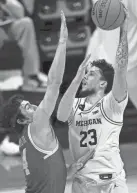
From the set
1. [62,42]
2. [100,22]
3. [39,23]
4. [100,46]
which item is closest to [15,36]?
[39,23]

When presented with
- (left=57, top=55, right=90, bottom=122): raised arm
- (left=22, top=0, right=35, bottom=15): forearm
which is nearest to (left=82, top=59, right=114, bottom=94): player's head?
(left=57, top=55, right=90, bottom=122): raised arm

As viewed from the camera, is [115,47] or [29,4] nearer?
[115,47]

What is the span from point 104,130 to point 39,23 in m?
4.79

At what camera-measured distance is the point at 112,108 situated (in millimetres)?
4473

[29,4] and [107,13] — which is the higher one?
[107,13]

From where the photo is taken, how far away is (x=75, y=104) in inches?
182

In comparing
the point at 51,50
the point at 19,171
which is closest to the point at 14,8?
the point at 51,50

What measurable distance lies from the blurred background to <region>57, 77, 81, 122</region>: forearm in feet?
13.2

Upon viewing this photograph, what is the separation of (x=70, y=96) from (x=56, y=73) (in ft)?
0.66

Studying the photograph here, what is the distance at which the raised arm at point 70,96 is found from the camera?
13.5 ft

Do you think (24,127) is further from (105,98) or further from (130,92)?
(130,92)

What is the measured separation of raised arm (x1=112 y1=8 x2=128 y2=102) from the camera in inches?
171

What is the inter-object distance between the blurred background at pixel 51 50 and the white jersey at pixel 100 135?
377 cm

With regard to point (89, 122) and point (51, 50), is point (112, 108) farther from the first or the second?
point (51, 50)
